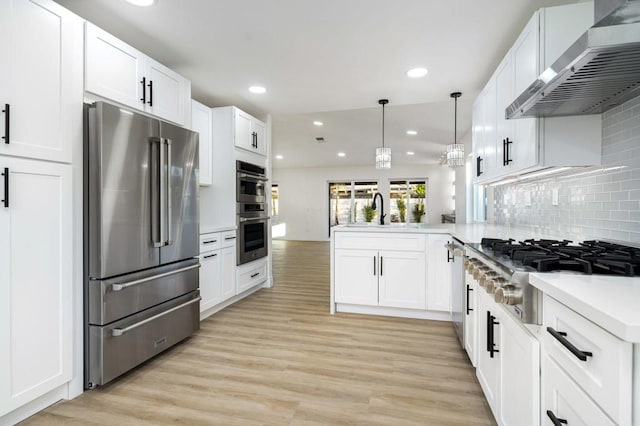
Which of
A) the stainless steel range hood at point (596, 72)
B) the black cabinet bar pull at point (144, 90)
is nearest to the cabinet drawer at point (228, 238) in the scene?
the black cabinet bar pull at point (144, 90)

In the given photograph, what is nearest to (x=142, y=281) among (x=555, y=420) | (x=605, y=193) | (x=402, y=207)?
(x=555, y=420)

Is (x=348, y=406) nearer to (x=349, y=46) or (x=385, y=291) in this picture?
(x=385, y=291)

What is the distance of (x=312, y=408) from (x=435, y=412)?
2.22ft

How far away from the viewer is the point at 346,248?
3.51 m

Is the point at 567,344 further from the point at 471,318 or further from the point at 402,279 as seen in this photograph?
the point at 402,279

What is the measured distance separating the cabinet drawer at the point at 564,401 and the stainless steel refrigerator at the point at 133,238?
2214 millimetres

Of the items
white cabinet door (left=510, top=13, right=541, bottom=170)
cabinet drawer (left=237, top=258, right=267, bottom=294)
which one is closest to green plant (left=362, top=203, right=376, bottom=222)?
cabinet drawer (left=237, top=258, right=267, bottom=294)

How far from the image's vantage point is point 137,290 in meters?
2.22

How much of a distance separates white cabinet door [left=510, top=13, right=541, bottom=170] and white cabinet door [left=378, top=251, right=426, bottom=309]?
4.63 feet

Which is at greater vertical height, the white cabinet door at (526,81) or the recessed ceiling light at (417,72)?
the recessed ceiling light at (417,72)

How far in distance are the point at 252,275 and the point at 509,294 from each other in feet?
11.1

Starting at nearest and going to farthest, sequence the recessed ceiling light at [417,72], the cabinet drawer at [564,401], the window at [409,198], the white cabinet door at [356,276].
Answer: the cabinet drawer at [564,401], the recessed ceiling light at [417,72], the white cabinet door at [356,276], the window at [409,198]

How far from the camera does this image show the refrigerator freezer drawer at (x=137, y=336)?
200 centimetres

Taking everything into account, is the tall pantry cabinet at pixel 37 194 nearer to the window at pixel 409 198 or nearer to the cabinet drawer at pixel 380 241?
the cabinet drawer at pixel 380 241
